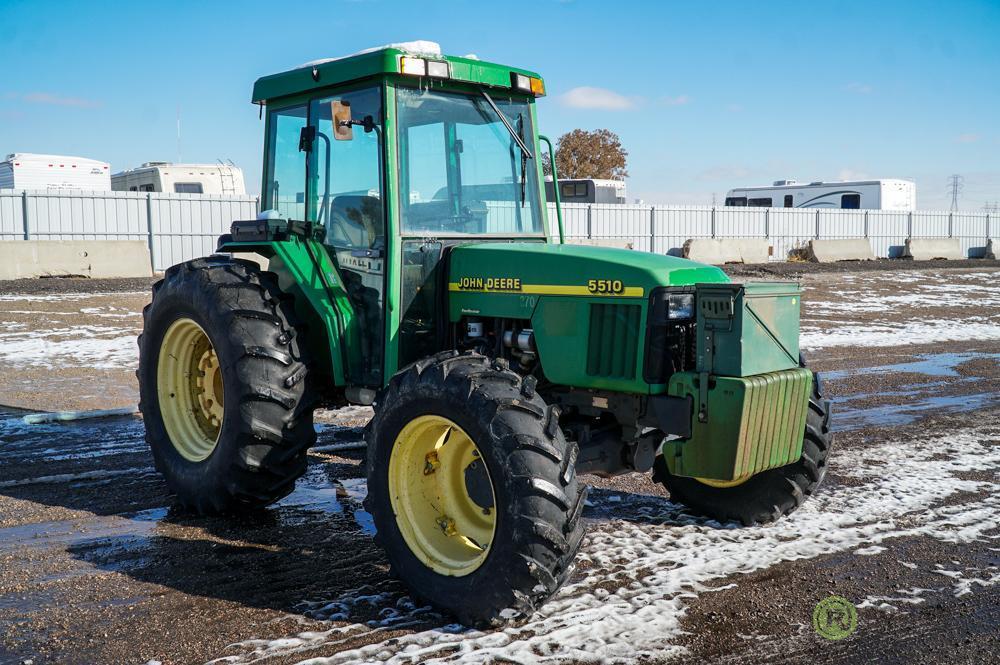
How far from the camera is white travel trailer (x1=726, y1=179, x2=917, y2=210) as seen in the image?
38.5m

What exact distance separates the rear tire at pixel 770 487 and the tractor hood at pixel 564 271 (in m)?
0.99

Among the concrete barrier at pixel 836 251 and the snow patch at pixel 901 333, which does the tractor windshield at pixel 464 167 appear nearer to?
the snow patch at pixel 901 333

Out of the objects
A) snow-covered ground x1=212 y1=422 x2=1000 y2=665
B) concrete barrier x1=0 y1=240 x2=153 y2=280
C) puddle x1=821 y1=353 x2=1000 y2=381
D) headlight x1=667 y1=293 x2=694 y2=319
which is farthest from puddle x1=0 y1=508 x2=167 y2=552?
concrete barrier x1=0 y1=240 x2=153 y2=280

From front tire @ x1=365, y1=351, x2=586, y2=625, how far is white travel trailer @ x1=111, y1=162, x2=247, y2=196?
852 inches

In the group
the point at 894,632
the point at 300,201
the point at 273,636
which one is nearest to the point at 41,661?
the point at 273,636

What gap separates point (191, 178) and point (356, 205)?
70.2ft

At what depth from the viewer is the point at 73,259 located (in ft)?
62.7

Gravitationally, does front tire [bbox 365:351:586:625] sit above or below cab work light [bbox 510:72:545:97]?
below

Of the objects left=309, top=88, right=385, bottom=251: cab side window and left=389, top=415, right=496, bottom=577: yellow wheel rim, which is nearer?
left=389, top=415, right=496, bottom=577: yellow wheel rim

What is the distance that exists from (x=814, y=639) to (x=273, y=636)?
7.59 feet

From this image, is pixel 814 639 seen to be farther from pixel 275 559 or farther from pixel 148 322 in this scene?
pixel 148 322

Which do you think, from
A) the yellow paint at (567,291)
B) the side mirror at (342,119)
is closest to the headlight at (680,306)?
the yellow paint at (567,291)

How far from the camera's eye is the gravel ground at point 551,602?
394 cm

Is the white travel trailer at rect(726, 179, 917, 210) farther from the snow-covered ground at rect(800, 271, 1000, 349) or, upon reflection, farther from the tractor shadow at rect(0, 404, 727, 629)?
the tractor shadow at rect(0, 404, 727, 629)
